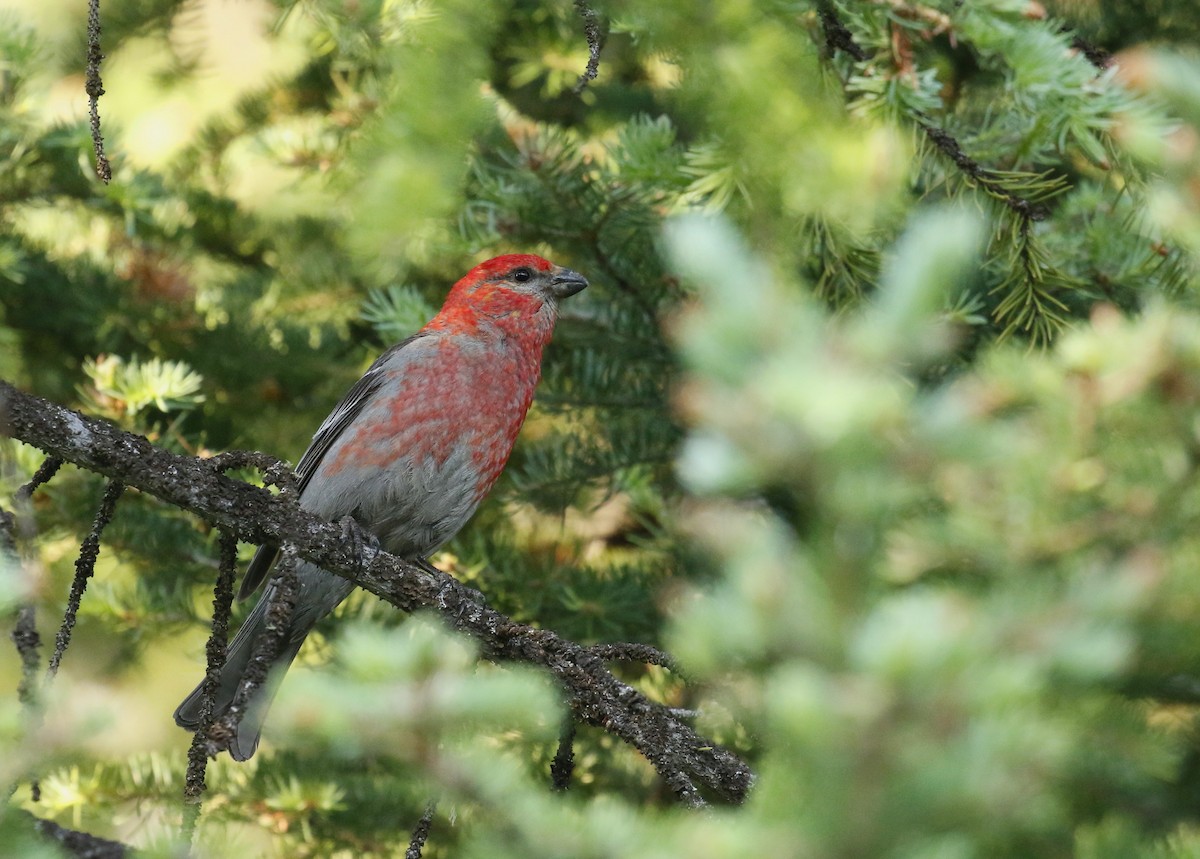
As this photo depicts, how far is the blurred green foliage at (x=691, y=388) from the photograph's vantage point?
3.74 ft

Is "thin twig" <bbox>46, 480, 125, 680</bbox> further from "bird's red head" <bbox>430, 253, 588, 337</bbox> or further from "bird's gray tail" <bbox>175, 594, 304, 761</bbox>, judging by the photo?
"bird's red head" <bbox>430, 253, 588, 337</bbox>

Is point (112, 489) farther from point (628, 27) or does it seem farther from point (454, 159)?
point (628, 27)

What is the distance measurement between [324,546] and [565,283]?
1.66m

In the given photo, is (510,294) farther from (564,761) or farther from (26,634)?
(26,634)

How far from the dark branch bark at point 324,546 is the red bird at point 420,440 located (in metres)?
1.09

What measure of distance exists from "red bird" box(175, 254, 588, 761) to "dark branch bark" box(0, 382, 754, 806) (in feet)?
3.58

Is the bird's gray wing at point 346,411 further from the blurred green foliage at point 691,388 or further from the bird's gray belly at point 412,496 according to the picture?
the blurred green foliage at point 691,388

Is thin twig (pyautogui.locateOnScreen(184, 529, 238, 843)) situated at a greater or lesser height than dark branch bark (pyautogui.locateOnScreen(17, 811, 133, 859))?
lesser

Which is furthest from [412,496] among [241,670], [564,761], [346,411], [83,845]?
[83,845]

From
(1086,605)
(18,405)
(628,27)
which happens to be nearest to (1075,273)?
(628,27)

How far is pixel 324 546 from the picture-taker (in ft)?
8.30

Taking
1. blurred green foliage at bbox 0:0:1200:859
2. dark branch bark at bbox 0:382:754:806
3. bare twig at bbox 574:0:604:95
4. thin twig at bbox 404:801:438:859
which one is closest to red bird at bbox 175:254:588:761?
blurred green foliage at bbox 0:0:1200:859

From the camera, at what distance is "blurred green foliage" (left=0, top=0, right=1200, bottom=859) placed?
1141 millimetres

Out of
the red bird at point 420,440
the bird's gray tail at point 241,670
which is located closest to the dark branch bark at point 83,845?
the bird's gray tail at point 241,670
